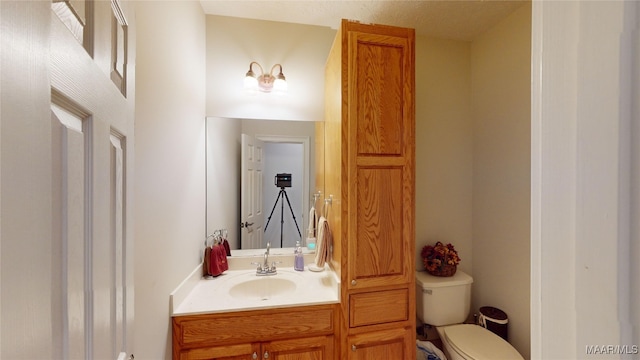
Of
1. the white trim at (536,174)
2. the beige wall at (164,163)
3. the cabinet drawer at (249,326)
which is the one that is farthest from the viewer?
the cabinet drawer at (249,326)

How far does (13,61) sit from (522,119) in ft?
6.89

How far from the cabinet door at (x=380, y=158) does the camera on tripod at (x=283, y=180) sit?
0.67m

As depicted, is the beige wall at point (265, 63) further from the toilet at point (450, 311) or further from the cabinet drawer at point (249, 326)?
the toilet at point (450, 311)

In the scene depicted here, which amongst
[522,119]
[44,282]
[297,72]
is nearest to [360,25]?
[297,72]

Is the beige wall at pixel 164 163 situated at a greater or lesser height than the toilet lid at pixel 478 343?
greater

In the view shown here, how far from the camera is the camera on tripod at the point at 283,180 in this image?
188 cm

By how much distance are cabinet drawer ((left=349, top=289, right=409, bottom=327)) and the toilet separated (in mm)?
393

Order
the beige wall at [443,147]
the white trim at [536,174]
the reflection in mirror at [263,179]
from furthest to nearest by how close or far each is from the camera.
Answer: the beige wall at [443,147]
the reflection in mirror at [263,179]
the white trim at [536,174]

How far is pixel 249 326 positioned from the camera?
4.21ft

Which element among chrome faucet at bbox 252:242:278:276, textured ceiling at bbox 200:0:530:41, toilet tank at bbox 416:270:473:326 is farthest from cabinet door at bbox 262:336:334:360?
textured ceiling at bbox 200:0:530:41

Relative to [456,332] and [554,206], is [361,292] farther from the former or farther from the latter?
[554,206]

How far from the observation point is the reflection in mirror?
1807 mm

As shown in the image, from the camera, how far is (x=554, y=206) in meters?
0.28

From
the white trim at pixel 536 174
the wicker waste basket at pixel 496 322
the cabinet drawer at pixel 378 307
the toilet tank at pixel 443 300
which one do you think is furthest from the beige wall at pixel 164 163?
the wicker waste basket at pixel 496 322
